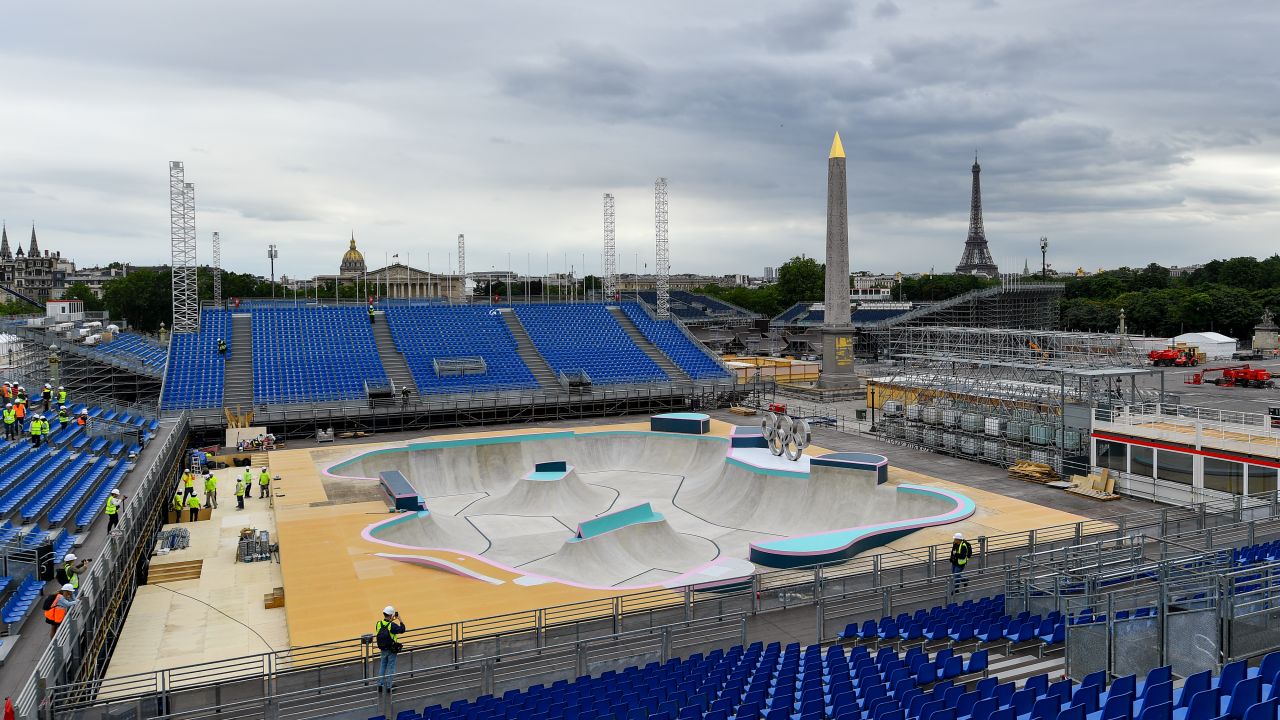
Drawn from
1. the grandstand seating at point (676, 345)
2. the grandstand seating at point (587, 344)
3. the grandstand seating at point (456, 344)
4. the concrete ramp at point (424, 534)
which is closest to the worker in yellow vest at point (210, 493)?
the concrete ramp at point (424, 534)

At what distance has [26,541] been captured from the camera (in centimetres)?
1969

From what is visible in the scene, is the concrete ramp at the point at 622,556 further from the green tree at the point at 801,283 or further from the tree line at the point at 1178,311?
the green tree at the point at 801,283

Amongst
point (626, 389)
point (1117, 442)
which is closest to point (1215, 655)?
point (1117, 442)

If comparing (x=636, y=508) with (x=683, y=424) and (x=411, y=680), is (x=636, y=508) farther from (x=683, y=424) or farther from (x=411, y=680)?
(x=683, y=424)

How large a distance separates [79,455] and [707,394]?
3566cm

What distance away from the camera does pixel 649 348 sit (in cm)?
6338

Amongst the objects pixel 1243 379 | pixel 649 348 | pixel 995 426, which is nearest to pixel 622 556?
pixel 995 426

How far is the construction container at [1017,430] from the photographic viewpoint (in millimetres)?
37281

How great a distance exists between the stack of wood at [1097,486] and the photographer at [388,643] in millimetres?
25597

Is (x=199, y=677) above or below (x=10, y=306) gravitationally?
below

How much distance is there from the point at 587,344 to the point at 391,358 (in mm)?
13343

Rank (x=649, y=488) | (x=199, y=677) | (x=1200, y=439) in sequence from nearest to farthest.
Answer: (x=199, y=677)
(x=1200, y=439)
(x=649, y=488)

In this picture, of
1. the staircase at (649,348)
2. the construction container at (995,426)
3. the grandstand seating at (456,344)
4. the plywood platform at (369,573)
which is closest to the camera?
the plywood platform at (369,573)

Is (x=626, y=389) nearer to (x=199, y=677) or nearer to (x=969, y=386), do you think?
(x=969, y=386)
